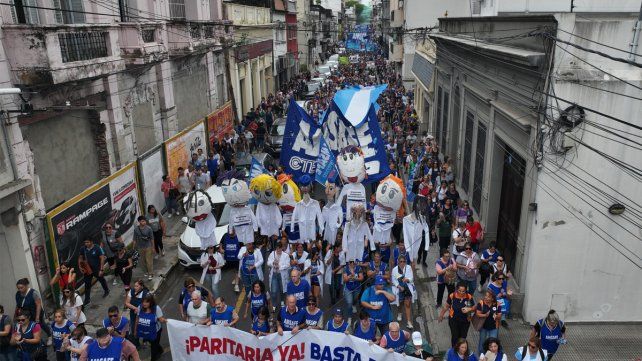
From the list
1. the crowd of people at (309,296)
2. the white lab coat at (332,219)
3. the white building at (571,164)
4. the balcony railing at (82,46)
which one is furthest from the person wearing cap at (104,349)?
the white building at (571,164)

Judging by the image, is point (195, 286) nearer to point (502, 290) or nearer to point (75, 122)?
point (502, 290)

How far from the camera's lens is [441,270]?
10125mm

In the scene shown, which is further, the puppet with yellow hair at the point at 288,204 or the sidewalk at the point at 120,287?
the puppet with yellow hair at the point at 288,204

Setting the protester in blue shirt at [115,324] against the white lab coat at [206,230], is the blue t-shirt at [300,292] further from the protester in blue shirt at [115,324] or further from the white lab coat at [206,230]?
the white lab coat at [206,230]

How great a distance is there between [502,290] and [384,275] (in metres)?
2.01

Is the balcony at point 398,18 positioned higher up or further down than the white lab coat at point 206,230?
higher up

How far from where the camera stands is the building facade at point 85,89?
1075 cm

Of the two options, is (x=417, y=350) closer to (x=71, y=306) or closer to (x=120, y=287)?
(x=71, y=306)

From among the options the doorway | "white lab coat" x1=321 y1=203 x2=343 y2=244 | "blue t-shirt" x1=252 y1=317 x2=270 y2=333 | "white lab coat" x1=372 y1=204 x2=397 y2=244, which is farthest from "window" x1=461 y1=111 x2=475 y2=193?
"blue t-shirt" x1=252 y1=317 x2=270 y2=333

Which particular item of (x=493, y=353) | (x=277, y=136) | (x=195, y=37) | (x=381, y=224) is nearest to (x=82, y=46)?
(x=381, y=224)

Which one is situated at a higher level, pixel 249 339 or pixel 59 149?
pixel 59 149

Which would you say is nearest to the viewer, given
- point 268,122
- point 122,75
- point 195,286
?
point 195,286

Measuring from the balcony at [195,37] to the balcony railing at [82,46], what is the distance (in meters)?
5.03

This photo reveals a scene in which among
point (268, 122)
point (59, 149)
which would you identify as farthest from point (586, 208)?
point (268, 122)
